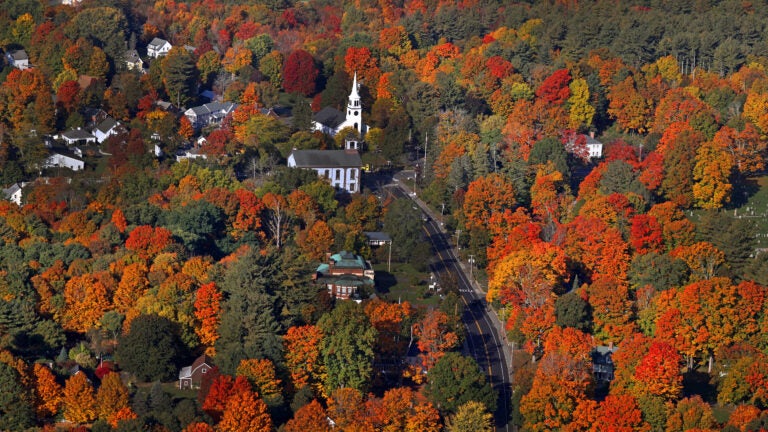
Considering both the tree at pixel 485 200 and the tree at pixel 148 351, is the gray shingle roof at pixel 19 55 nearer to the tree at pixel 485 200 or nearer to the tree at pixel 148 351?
the tree at pixel 485 200

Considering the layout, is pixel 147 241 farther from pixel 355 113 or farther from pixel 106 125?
pixel 355 113

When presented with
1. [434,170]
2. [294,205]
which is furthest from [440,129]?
[294,205]

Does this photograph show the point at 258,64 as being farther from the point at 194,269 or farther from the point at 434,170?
the point at 194,269

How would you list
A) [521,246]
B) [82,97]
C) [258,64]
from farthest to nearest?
[258,64]
[82,97]
[521,246]

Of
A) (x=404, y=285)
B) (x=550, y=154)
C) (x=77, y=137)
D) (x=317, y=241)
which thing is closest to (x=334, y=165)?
(x=317, y=241)

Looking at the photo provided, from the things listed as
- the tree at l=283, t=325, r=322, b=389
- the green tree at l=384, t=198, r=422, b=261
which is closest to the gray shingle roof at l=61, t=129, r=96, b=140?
the green tree at l=384, t=198, r=422, b=261

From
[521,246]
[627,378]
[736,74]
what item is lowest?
[627,378]

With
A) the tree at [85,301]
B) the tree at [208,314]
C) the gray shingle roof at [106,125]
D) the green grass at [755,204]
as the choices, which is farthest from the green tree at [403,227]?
the gray shingle roof at [106,125]

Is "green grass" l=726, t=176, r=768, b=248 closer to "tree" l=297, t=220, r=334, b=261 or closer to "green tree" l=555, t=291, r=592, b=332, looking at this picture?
"green tree" l=555, t=291, r=592, b=332
